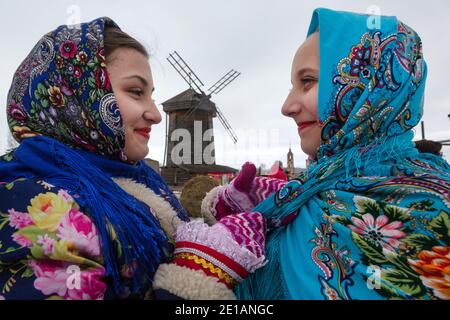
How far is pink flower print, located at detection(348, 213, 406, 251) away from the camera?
1020 mm

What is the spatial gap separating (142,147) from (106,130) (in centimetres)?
19

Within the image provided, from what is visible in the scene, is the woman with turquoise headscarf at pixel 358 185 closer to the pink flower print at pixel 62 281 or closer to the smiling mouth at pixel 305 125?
the smiling mouth at pixel 305 125

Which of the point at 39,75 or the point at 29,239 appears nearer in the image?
the point at 29,239

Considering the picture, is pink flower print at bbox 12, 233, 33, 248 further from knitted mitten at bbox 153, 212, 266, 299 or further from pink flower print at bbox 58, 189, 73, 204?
knitted mitten at bbox 153, 212, 266, 299

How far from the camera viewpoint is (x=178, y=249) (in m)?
1.16

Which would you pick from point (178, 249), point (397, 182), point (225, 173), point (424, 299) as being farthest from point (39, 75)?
point (225, 173)

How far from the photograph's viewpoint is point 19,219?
96 cm

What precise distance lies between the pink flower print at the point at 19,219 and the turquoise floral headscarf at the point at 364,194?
30.5 inches

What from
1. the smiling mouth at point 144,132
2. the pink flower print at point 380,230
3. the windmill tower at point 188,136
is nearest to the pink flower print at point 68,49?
the smiling mouth at point 144,132

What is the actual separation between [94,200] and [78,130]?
392mm

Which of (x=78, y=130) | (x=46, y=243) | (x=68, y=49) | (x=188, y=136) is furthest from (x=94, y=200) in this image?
(x=188, y=136)

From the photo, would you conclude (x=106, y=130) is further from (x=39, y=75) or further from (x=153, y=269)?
(x=153, y=269)

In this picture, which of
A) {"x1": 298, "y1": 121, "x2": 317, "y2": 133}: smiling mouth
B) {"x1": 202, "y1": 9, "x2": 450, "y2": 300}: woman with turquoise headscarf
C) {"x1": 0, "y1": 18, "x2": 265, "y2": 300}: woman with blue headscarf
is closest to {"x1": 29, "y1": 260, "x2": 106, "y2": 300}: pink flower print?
{"x1": 0, "y1": 18, "x2": 265, "y2": 300}: woman with blue headscarf

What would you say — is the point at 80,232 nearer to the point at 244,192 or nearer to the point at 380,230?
the point at 244,192
